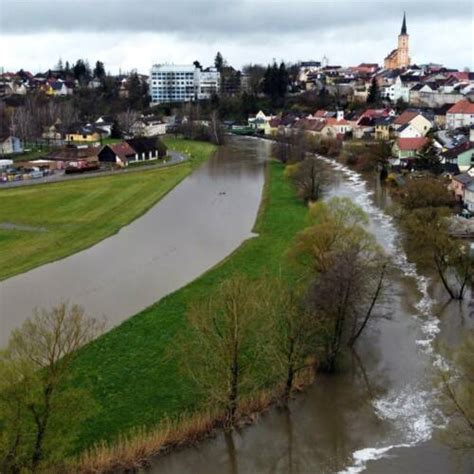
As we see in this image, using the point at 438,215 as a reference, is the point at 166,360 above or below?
below

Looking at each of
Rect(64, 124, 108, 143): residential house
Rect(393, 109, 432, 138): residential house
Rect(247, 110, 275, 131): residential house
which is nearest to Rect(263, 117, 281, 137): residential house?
Rect(247, 110, 275, 131): residential house

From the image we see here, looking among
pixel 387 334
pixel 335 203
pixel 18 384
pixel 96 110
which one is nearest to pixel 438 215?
pixel 335 203

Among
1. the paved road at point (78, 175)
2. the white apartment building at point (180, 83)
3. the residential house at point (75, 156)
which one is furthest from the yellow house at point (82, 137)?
the white apartment building at point (180, 83)

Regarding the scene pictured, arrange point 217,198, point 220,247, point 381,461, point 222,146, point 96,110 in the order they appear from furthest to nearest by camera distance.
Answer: point 96,110
point 222,146
point 217,198
point 220,247
point 381,461

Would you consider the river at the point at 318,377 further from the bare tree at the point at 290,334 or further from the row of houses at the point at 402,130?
the row of houses at the point at 402,130

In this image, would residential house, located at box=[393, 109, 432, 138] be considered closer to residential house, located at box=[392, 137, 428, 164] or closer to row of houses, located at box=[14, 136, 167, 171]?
residential house, located at box=[392, 137, 428, 164]

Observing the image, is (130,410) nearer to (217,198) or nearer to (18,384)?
(18,384)
